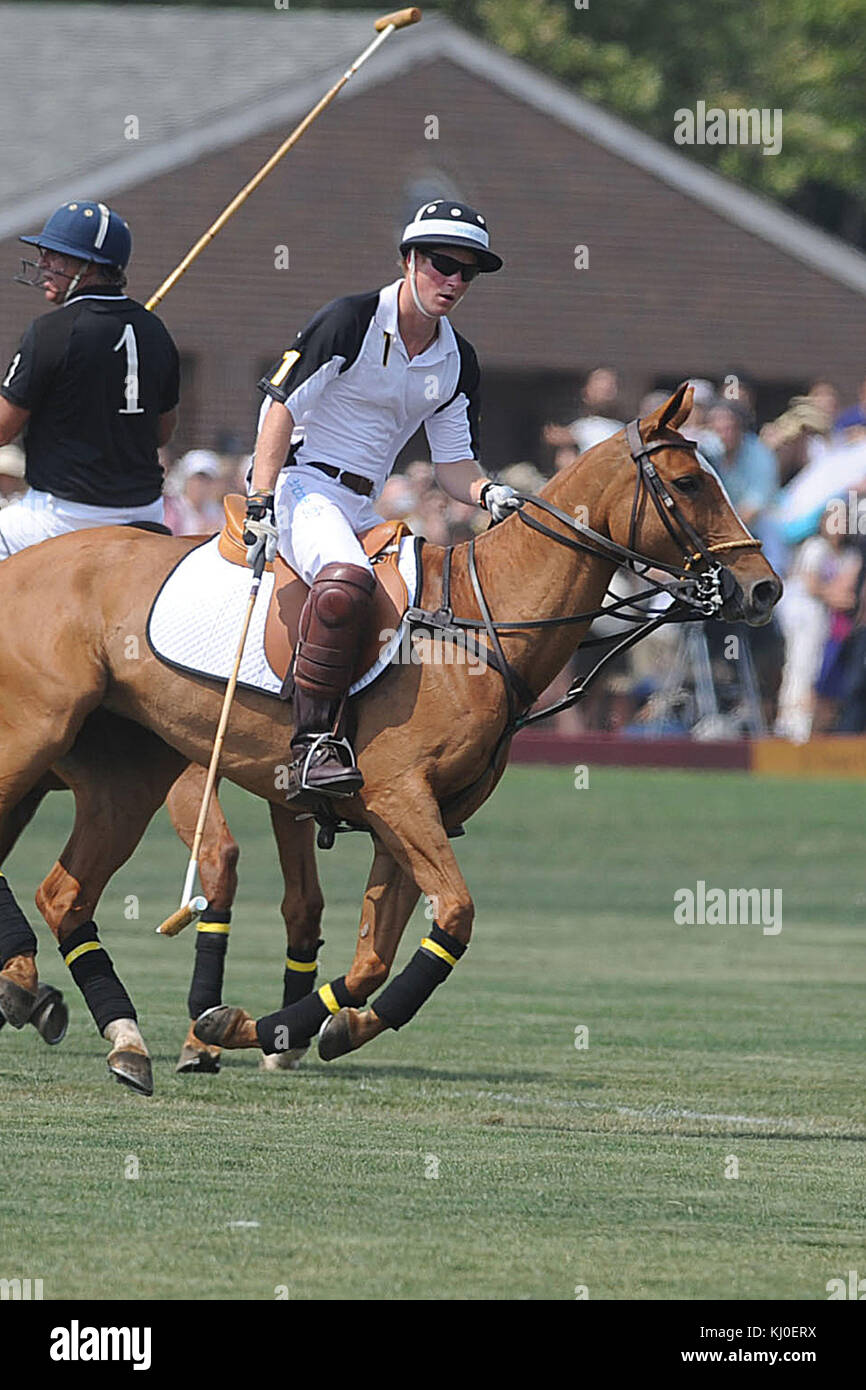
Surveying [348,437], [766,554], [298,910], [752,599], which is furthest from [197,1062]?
[766,554]

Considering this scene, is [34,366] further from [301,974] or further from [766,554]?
[766,554]

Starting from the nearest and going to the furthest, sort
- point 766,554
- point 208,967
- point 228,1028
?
point 228,1028
point 208,967
point 766,554

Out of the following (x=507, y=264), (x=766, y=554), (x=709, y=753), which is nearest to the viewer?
(x=766, y=554)

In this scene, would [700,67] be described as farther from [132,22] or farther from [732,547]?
[732,547]

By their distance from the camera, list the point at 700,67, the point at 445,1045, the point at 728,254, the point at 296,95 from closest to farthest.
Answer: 1. the point at 445,1045
2. the point at 296,95
3. the point at 728,254
4. the point at 700,67

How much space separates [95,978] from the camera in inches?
384

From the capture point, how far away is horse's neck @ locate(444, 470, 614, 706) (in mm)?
9398

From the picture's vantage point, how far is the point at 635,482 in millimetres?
9258

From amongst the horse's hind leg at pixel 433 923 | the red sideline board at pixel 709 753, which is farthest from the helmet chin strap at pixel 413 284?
the red sideline board at pixel 709 753

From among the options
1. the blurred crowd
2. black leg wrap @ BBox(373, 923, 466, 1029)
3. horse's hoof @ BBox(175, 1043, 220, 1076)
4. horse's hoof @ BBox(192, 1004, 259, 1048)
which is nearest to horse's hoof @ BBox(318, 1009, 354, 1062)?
black leg wrap @ BBox(373, 923, 466, 1029)

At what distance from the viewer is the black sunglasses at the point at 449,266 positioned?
9.45 meters

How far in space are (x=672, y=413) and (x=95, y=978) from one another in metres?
2.71

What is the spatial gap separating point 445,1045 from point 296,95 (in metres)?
23.7
